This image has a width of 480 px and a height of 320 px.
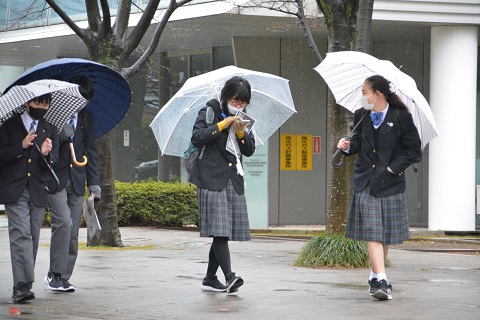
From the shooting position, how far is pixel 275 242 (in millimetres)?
16094

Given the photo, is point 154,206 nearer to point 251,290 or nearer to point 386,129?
point 251,290

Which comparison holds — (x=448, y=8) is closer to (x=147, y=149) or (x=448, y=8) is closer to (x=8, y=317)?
(x=147, y=149)

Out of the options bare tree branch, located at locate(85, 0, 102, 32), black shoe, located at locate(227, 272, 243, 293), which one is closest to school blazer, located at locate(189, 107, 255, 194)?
black shoe, located at locate(227, 272, 243, 293)

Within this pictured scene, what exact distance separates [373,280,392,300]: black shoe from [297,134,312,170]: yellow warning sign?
14042 mm

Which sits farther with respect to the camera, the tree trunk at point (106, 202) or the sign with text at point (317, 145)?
the sign with text at point (317, 145)

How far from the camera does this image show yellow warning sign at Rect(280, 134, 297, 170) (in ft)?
71.5

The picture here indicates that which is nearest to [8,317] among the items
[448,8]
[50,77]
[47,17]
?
[50,77]

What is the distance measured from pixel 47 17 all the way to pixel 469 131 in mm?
9589

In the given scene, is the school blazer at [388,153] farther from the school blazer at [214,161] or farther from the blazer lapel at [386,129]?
the school blazer at [214,161]

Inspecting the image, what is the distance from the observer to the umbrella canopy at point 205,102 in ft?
29.3

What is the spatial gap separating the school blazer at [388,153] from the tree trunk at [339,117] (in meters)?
3.15

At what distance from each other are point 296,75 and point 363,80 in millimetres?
12984

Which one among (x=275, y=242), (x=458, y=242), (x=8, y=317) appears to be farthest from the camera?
(x=458, y=242)

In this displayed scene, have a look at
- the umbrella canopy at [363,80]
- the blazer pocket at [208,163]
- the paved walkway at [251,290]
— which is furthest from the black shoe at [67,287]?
the umbrella canopy at [363,80]
